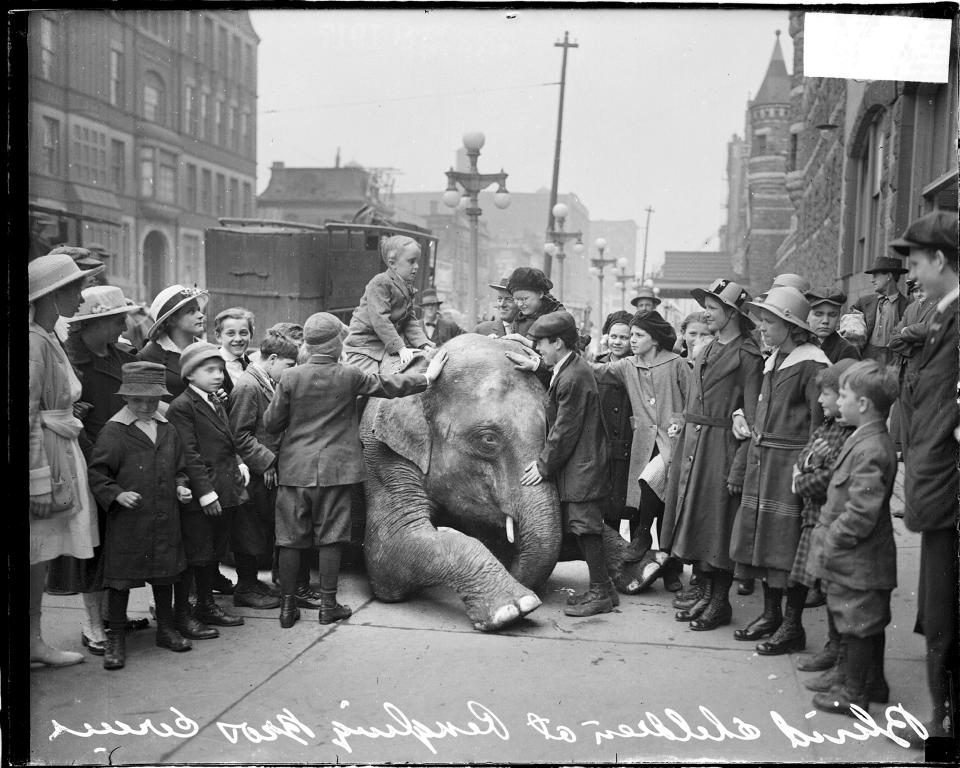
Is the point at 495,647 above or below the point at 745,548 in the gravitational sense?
below

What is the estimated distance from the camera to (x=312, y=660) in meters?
4.62

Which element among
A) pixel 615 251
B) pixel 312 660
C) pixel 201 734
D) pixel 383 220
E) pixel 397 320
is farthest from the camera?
pixel 383 220

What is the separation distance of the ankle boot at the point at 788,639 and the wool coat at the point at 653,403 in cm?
138

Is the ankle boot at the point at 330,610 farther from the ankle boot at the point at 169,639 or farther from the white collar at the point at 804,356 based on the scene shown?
the white collar at the point at 804,356

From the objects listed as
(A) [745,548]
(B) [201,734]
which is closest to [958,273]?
(A) [745,548]

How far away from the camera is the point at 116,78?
15.9ft

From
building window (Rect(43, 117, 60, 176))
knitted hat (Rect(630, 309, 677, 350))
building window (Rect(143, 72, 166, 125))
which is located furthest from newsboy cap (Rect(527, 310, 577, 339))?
building window (Rect(43, 117, 60, 176))

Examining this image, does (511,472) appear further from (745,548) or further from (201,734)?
(201,734)

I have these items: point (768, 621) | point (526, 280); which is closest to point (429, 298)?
point (526, 280)

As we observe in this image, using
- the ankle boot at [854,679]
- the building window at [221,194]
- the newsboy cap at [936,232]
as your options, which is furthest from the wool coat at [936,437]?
the building window at [221,194]

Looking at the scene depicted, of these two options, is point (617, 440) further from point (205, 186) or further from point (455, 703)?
point (205, 186)

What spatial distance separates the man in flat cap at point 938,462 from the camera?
3.80 meters

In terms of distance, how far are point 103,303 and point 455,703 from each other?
270 cm

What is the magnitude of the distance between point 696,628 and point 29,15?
175 inches
